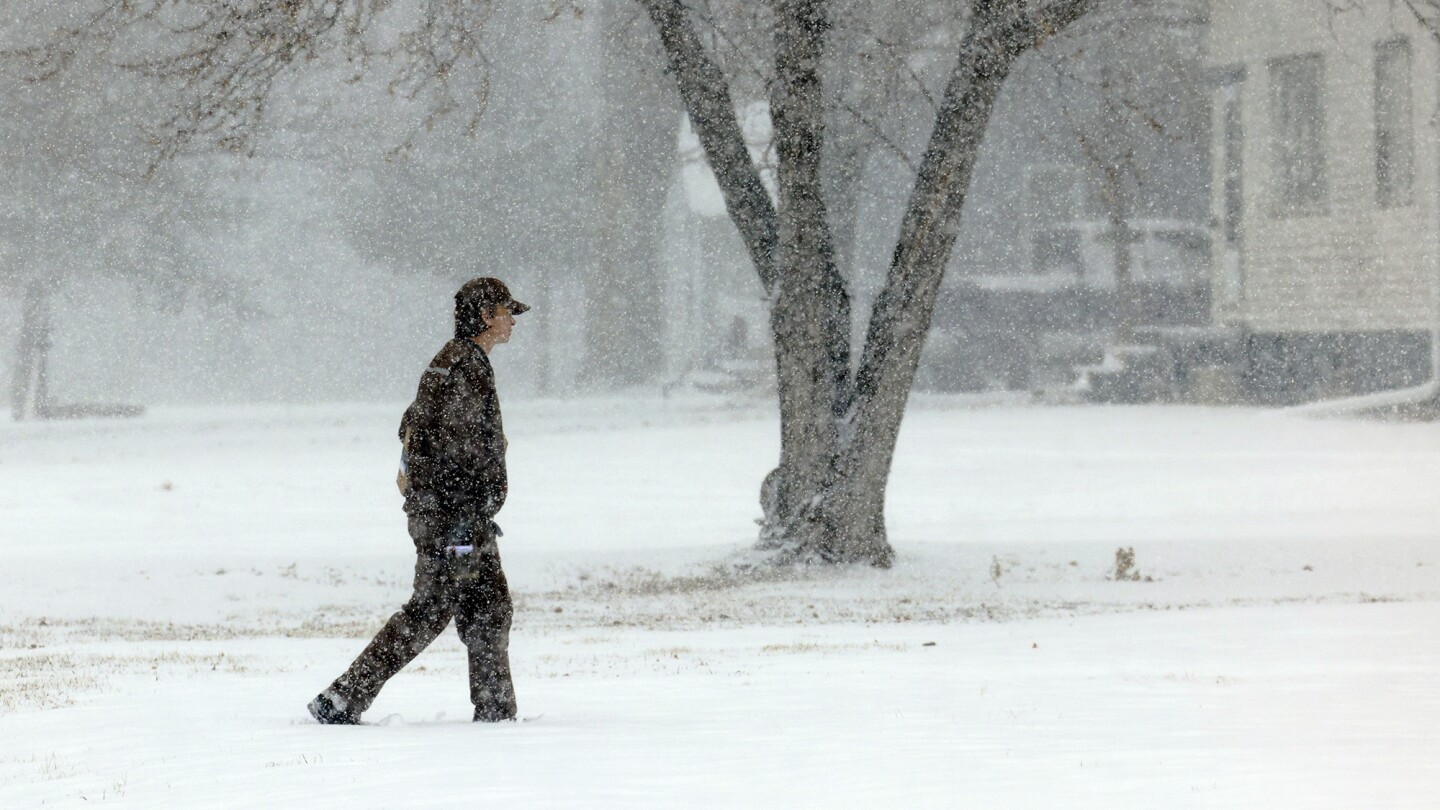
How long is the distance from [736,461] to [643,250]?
19.4 meters

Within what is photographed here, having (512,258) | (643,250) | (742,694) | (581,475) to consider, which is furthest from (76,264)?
(742,694)

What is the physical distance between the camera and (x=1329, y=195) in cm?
2853

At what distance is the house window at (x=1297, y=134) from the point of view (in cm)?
2916

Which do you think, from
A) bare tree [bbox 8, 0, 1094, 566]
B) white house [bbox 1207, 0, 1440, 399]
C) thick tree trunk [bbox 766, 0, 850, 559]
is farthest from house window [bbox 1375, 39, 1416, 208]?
thick tree trunk [bbox 766, 0, 850, 559]

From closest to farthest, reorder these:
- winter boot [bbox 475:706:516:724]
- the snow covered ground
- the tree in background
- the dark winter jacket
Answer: the snow covered ground < the dark winter jacket < winter boot [bbox 475:706:516:724] < the tree in background

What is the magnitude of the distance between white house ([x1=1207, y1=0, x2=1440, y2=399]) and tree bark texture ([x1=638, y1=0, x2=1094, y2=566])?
46.3 ft

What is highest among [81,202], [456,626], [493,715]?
[81,202]

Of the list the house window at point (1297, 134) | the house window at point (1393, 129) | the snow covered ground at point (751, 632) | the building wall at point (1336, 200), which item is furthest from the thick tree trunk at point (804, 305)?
the house window at point (1297, 134)

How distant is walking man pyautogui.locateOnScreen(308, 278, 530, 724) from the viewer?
6379mm

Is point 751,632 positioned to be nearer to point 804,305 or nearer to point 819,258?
point 804,305

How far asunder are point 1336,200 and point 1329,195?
26cm

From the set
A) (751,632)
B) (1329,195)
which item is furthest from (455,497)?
(1329,195)

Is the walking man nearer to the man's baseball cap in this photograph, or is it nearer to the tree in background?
the man's baseball cap

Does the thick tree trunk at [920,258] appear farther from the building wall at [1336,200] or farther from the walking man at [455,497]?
the building wall at [1336,200]
